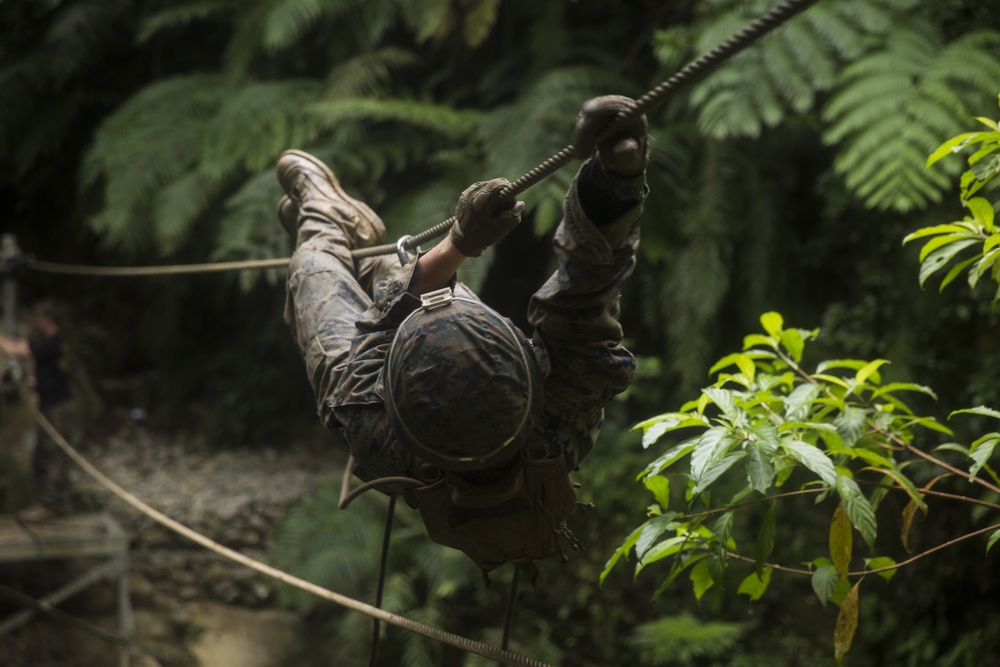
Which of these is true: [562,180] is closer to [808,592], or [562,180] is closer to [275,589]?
[808,592]

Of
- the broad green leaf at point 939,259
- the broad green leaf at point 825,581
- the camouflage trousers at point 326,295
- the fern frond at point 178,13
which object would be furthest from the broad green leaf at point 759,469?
the fern frond at point 178,13

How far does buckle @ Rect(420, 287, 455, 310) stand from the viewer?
3.73 feet

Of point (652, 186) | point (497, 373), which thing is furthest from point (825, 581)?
point (652, 186)

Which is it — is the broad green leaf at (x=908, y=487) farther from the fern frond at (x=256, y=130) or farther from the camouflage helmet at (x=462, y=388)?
the fern frond at (x=256, y=130)

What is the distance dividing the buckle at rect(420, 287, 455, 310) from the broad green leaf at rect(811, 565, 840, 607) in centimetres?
65

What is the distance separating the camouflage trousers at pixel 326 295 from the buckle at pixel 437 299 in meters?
0.29

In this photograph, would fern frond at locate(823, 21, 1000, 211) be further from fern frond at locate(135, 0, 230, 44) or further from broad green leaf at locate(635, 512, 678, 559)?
fern frond at locate(135, 0, 230, 44)

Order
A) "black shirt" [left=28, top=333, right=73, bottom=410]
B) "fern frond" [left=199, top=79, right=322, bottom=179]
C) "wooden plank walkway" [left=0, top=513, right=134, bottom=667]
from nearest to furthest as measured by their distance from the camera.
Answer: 1. "fern frond" [left=199, top=79, right=322, bottom=179]
2. "wooden plank walkway" [left=0, top=513, right=134, bottom=667]
3. "black shirt" [left=28, top=333, right=73, bottom=410]

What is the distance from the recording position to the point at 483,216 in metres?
1.17

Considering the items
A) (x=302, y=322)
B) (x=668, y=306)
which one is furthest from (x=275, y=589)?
(x=302, y=322)

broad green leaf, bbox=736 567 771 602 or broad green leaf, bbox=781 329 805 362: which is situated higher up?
broad green leaf, bbox=781 329 805 362

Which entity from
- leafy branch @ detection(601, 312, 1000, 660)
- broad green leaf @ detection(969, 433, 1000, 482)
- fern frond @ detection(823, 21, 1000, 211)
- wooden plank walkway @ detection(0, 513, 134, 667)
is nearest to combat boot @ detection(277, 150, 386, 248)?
leafy branch @ detection(601, 312, 1000, 660)

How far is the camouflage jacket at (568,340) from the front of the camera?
1.03 metres

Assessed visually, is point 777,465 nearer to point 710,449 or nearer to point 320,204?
point 710,449
